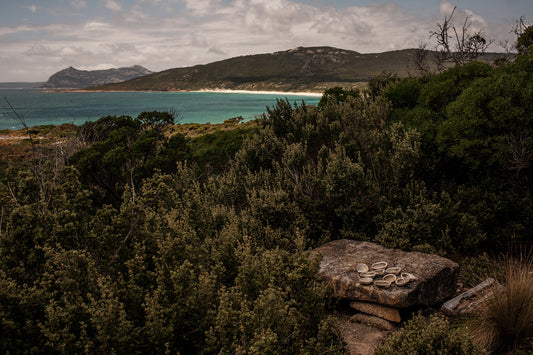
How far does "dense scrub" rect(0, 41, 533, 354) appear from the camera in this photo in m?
2.69

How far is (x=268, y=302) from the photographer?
8.83 feet

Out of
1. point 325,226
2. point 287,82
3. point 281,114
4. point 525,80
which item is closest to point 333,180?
point 325,226

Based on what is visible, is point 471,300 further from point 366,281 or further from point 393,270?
point 366,281

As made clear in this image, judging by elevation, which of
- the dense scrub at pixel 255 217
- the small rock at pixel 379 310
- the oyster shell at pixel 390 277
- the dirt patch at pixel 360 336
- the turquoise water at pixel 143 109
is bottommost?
the dirt patch at pixel 360 336

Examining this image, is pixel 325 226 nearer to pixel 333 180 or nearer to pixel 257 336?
pixel 333 180

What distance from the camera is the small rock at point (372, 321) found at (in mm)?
4523

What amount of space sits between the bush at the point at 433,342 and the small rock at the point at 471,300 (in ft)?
5.70

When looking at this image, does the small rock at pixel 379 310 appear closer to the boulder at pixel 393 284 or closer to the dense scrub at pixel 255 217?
the boulder at pixel 393 284

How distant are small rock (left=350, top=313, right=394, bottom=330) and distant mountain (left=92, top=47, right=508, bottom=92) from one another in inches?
5148

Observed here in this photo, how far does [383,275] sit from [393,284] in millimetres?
236

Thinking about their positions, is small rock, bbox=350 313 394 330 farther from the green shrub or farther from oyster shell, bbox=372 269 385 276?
the green shrub

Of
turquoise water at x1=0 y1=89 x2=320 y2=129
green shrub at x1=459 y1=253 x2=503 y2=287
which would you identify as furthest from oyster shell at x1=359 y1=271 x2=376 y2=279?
turquoise water at x1=0 y1=89 x2=320 y2=129

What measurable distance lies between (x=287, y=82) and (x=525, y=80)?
145 meters

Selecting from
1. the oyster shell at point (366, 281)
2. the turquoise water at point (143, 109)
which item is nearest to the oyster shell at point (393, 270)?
the oyster shell at point (366, 281)
